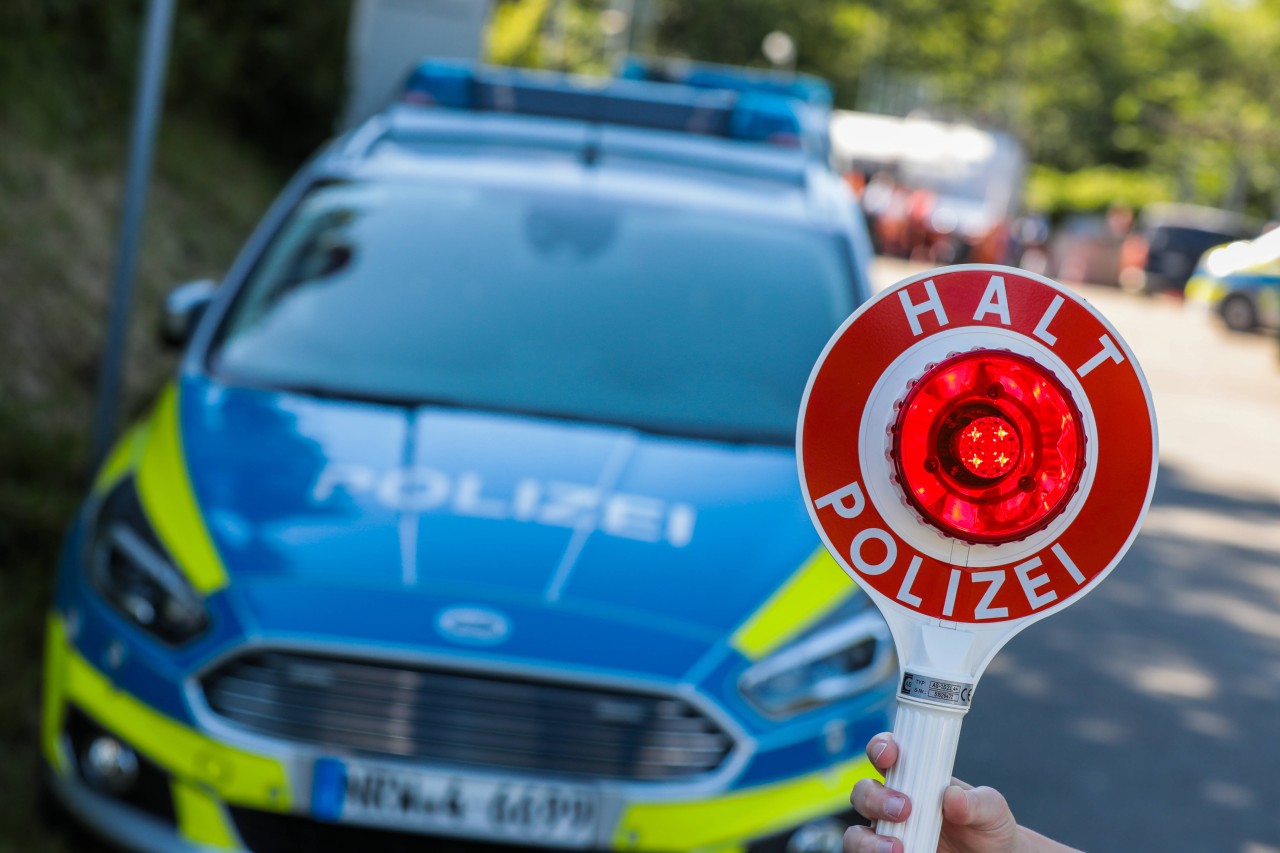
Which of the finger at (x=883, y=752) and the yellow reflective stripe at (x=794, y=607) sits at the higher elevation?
the finger at (x=883, y=752)

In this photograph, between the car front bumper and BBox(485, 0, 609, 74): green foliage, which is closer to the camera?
the car front bumper

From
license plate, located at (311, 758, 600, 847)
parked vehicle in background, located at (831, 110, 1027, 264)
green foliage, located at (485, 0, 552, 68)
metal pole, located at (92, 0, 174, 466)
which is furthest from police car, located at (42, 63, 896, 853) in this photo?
parked vehicle in background, located at (831, 110, 1027, 264)

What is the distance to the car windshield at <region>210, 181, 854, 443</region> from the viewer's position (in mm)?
4254

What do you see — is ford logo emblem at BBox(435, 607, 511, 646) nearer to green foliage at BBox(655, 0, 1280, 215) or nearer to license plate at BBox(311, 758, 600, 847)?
license plate at BBox(311, 758, 600, 847)

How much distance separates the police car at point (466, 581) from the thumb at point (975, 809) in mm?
1895

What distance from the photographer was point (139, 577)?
3566 mm

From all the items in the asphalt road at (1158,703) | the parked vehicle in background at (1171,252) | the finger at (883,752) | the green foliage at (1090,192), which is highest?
the finger at (883,752)

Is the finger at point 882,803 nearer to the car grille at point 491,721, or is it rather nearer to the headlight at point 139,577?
the car grille at point 491,721

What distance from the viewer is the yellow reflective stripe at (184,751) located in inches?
131

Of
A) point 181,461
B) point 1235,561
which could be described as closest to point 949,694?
point 181,461

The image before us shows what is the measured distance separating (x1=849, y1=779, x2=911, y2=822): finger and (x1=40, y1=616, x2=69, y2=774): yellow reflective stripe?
2.69 metres

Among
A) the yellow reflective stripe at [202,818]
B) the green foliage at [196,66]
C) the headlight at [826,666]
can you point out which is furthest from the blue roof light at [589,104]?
the green foliage at [196,66]

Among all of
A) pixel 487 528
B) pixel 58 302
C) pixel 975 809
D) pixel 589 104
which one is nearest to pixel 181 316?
pixel 487 528

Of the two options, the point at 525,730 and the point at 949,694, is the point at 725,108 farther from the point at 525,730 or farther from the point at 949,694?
the point at 949,694
